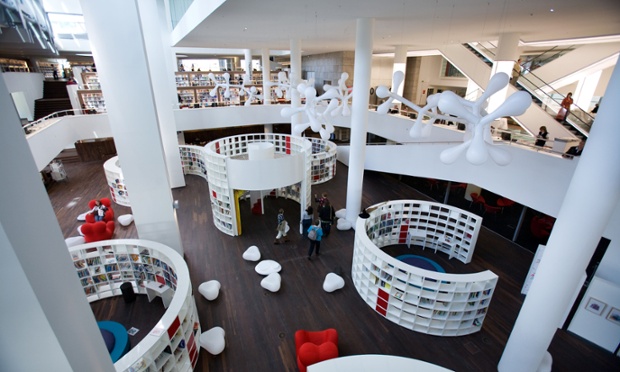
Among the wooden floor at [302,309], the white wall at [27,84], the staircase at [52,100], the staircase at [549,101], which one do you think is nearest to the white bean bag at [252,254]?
the wooden floor at [302,309]

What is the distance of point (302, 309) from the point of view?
631 centimetres

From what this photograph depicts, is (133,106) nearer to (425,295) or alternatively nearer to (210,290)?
(210,290)

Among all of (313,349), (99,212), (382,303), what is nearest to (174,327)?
→ (313,349)

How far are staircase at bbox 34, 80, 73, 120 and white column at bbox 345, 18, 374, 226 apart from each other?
16584 millimetres

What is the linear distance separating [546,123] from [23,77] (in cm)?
2323

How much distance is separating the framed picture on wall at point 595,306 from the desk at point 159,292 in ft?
26.5

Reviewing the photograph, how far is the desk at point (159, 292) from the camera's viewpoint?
616cm

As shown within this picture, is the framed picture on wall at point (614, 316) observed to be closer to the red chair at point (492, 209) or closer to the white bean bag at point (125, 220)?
the red chair at point (492, 209)

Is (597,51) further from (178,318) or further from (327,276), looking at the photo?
(178,318)

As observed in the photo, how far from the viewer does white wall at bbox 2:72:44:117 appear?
46.5 feet

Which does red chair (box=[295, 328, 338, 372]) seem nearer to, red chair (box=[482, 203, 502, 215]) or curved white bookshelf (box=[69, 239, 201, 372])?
curved white bookshelf (box=[69, 239, 201, 372])

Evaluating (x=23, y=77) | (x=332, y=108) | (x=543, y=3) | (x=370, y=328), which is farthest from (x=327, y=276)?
(x=23, y=77)

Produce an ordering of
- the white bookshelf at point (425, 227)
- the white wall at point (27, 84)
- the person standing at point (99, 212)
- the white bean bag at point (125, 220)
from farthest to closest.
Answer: the white wall at point (27, 84) → the white bean bag at point (125, 220) → the person standing at point (99, 212) → the white bookshelf at point (425, 227)

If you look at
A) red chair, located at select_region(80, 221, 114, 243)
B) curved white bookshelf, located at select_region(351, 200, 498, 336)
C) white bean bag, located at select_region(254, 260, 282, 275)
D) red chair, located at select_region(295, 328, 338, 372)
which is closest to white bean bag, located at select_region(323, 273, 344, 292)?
curved white bookshelf, located at select_region(351, 200, 498, 336)
